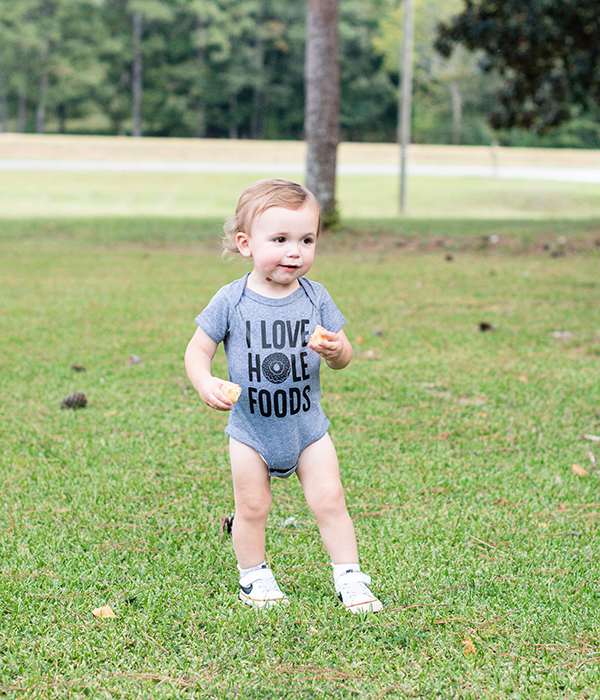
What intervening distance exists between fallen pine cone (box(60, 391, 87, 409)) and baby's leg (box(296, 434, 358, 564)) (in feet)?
6.89

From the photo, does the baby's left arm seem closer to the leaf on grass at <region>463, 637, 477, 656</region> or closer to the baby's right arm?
the baby's right arm

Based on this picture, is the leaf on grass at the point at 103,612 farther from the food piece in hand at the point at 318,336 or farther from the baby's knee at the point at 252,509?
the food piece in hand at the point at 318,336

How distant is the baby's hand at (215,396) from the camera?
2.13 m

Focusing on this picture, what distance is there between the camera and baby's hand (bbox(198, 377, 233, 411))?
6.99 ft

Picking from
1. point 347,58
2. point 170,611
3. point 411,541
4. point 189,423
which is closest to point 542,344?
point 189,423

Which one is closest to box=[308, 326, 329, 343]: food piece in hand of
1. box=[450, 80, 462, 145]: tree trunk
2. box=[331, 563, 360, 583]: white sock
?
box=[331, 563, 360, 583]: white sock

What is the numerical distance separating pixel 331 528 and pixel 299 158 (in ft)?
105

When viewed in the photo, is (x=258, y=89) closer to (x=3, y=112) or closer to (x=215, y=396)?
(x=3, y=112)

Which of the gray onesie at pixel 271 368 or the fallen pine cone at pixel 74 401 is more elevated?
the gray onesie at pixel 271 368

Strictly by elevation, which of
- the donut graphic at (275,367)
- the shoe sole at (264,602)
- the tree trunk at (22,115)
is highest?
the tree trunk at (22,115)

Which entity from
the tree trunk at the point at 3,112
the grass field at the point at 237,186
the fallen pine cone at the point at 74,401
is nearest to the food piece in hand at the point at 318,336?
the fallen pine cone at the point at 74,401

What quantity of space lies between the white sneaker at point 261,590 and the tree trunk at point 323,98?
433 inches

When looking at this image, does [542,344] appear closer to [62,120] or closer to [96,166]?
[96,166]

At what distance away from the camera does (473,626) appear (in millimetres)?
2195
